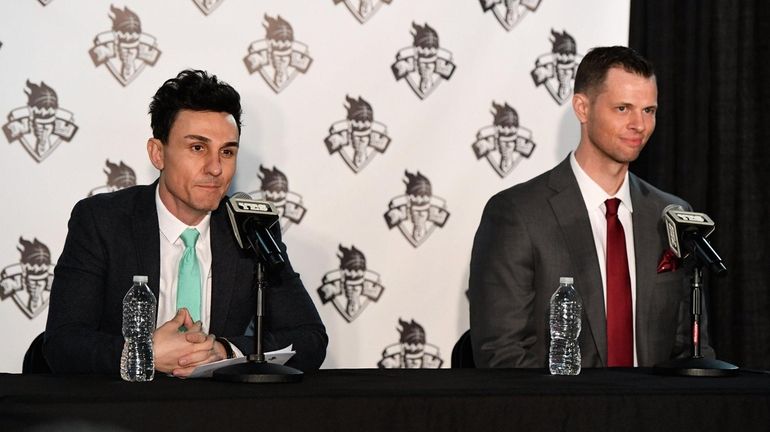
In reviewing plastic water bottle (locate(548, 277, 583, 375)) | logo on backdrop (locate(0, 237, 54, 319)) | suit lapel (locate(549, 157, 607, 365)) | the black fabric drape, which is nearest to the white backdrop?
logo on backdrop (locate(0, 237, 54, 319))

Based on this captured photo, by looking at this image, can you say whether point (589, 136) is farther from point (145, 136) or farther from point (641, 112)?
point (145, 136)

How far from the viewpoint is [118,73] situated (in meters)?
3.77

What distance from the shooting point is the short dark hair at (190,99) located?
310 cm

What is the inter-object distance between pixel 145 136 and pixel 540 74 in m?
1.58

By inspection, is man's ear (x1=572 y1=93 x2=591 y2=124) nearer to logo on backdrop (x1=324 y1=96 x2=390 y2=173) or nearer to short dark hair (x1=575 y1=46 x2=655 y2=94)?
short dark hair (x1=575 y1=46 x2=655 y2=94)

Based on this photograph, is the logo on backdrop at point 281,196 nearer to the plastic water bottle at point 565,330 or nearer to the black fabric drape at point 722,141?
the plastic water bottle at point 565,330

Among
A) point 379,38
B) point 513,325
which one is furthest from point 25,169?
point 513,325

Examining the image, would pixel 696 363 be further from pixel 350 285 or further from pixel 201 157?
pixel 350 285

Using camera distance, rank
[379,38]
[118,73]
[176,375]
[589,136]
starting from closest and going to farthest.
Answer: [176,375] → [589,136] → [118,73] → [379,38]

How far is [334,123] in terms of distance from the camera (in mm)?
3965

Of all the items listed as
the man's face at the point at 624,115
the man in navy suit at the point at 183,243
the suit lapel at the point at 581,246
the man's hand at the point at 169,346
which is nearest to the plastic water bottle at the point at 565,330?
the suit lapel at the point at 581,246

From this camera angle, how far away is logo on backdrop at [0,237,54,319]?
12.0 ft

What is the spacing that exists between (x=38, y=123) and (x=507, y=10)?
1.85 m

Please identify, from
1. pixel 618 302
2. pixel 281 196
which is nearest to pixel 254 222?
pixel 618 302
